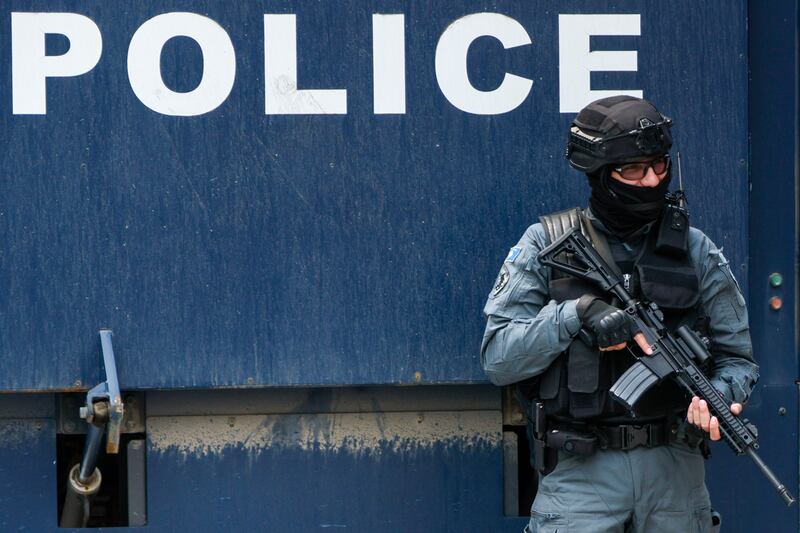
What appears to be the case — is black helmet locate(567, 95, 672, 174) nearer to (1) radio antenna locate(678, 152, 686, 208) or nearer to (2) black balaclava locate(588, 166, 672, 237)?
(2) black balaclava locate(588, 166, 672, 237)

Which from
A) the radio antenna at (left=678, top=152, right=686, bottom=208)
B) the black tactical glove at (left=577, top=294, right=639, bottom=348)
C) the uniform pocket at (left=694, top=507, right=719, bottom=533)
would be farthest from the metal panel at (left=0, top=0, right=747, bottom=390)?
the uniform pocket at (left=694, top=507, right=719, bottom=533)

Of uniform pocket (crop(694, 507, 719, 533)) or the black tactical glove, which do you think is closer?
the black tactical glove

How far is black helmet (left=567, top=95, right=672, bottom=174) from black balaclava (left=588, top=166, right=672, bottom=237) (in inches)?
1.6

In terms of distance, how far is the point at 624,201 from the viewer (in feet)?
8.44

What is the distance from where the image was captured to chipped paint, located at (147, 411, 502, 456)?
2936 millimetres

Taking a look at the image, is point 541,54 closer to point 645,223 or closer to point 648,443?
point 645,223

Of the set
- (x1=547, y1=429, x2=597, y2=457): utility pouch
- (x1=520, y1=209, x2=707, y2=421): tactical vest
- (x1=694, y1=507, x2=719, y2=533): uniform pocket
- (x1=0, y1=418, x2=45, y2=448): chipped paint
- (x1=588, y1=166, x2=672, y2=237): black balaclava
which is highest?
(x1=588, y1=166, x2=672, y2=237): black balaclava

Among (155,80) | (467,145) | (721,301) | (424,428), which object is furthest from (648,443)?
(155,80)

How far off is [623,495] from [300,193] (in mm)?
1021

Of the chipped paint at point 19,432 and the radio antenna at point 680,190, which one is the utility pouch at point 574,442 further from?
the chipped paint at point 19,432

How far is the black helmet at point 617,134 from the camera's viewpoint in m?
2.52

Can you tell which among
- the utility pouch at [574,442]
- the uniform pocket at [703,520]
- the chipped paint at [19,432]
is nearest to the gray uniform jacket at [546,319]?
the utility pouch at [574,442]

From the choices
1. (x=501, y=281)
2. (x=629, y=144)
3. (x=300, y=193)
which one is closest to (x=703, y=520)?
(x=501, y=281)

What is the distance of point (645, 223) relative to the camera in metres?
2.65
